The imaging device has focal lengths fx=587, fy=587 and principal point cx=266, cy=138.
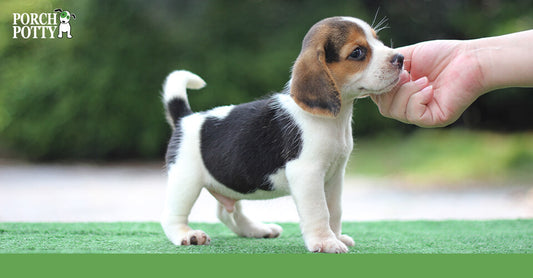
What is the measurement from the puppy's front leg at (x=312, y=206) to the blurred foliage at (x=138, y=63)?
5.82 m

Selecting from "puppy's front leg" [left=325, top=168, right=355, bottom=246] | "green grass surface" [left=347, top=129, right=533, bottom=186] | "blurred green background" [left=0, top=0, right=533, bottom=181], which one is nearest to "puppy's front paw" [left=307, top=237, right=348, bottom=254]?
"puppy's front leg" [left=325, top=168, right=355, bottom=246]

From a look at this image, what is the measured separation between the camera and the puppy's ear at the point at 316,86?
9.29 ft

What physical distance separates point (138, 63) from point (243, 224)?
5.69 metres

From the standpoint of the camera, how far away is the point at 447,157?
941cm

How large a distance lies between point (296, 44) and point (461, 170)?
10.5 ft

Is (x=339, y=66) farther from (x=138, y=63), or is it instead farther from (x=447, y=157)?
(x=447, y=157)

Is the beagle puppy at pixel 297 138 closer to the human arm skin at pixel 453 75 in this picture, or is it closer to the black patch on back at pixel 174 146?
the black patch on back at pixel 174 146

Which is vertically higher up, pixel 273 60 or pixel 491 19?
pixel 491 19

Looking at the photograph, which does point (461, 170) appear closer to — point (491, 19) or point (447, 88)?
point (491, 19)

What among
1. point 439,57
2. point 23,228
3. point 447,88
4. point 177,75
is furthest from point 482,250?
point 23,228

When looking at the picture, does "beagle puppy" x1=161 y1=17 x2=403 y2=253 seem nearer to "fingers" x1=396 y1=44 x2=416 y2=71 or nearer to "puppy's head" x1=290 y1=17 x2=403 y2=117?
"puppy's head" x1=290 y1=17 x2=403 y2=117

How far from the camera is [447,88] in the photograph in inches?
124

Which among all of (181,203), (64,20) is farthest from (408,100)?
(64,20)

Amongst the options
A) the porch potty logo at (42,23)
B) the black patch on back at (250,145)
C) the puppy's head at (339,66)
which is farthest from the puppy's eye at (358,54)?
the porch potty logo at (42,23)
